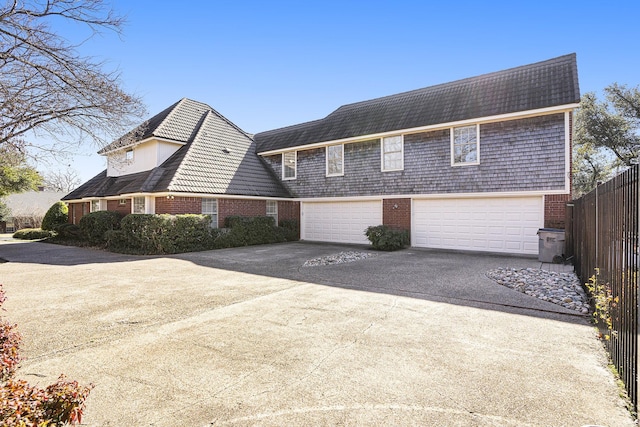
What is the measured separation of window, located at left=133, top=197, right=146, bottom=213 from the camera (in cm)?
1592

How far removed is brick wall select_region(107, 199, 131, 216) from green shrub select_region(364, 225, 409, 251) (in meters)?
12.6

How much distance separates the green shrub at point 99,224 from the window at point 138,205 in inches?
49.0

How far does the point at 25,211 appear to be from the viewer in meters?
35.5

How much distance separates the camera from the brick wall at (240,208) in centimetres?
1587

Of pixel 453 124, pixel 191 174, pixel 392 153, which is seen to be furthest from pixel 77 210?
pixel 453 124

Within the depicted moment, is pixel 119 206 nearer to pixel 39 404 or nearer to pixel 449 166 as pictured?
pixel 449 166

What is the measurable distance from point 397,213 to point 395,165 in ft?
7.19

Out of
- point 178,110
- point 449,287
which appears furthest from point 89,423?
point 178,110

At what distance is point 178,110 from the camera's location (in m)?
18.5

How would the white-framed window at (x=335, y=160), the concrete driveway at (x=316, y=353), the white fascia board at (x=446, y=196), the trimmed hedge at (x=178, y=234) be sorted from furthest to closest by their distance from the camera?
the white-framed window at (x=335, y=160) → the trimmed hedge at (x=178, y=234) → the white fascia board at (x=446, y=196) → the concrete driveway at (x=316, y=353)

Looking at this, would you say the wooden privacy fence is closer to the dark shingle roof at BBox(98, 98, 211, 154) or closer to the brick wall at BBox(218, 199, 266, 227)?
the brick wall at BBox(218, 199, 266, 227)

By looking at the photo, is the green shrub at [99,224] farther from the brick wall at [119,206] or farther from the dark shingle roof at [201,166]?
the dark shingle roof at [201,166]

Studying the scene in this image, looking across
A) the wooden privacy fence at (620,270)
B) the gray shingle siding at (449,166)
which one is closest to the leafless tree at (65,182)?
the gray shingle siding at (449,166)

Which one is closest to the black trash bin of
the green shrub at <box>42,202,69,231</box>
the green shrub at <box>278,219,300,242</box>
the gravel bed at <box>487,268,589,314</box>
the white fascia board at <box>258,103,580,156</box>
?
the gravel bed at <box>487,268,589,314</box>
